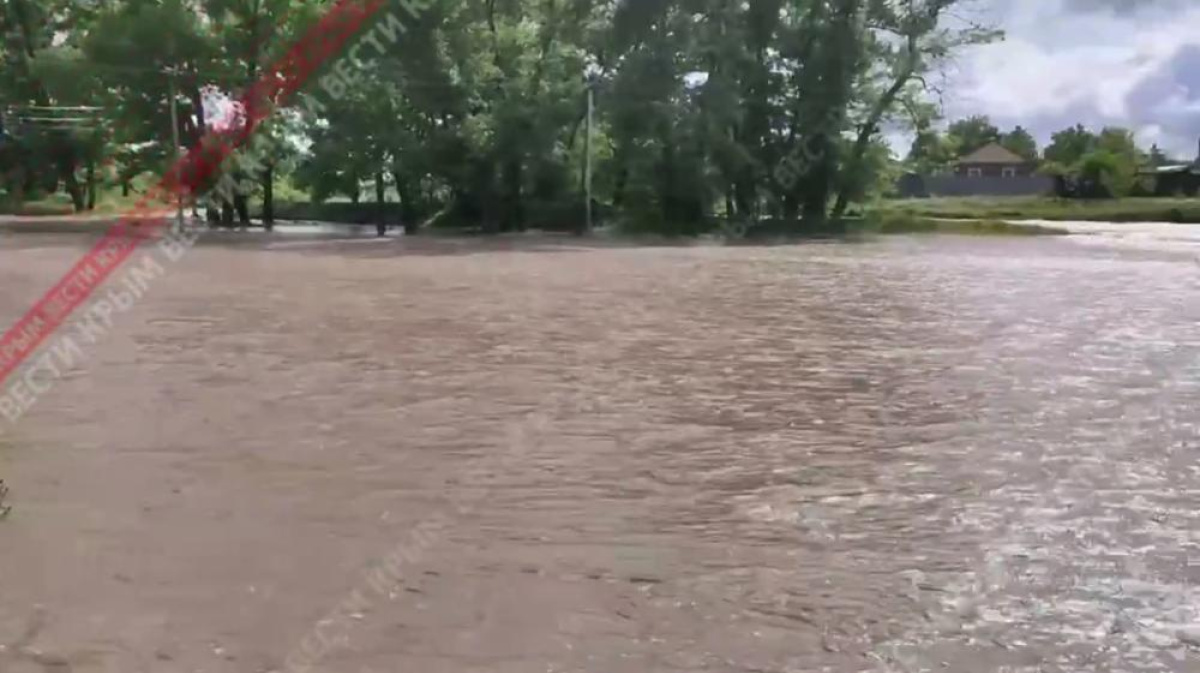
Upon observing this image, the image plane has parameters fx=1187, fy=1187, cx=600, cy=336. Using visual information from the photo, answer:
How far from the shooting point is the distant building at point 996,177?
64.5 meters

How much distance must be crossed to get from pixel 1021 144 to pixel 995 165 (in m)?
9.51

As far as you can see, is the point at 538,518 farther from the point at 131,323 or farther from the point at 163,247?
the point at 163,247

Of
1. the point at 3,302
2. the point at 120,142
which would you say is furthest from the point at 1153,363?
the point at 120,142

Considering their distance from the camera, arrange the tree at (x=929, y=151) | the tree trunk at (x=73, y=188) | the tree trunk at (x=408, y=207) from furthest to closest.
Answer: the tree trunk at (x=73, y=188) < the tree trunk at (x=408, y=207) < the tree at (x=929, y=151)

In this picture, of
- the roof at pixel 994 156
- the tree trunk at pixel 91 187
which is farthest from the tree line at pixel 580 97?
the roof at pixel 994 156

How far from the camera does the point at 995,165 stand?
7750 centimetres

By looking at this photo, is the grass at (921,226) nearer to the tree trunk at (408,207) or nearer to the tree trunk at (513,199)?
the tree trunk at (513,199)

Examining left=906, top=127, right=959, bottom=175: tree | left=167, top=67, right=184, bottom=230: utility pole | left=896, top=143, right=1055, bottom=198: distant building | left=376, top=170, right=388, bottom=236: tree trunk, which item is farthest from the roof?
left=167, top=67, right=184, bottom=230: utility pole

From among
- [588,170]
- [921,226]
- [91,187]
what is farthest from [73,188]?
[921,226]

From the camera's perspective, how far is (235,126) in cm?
3406

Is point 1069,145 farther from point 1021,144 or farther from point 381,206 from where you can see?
point 381,206

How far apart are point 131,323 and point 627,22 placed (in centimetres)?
2357

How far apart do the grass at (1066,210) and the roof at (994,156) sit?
30.9 metres

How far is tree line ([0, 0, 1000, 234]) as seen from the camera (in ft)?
104
